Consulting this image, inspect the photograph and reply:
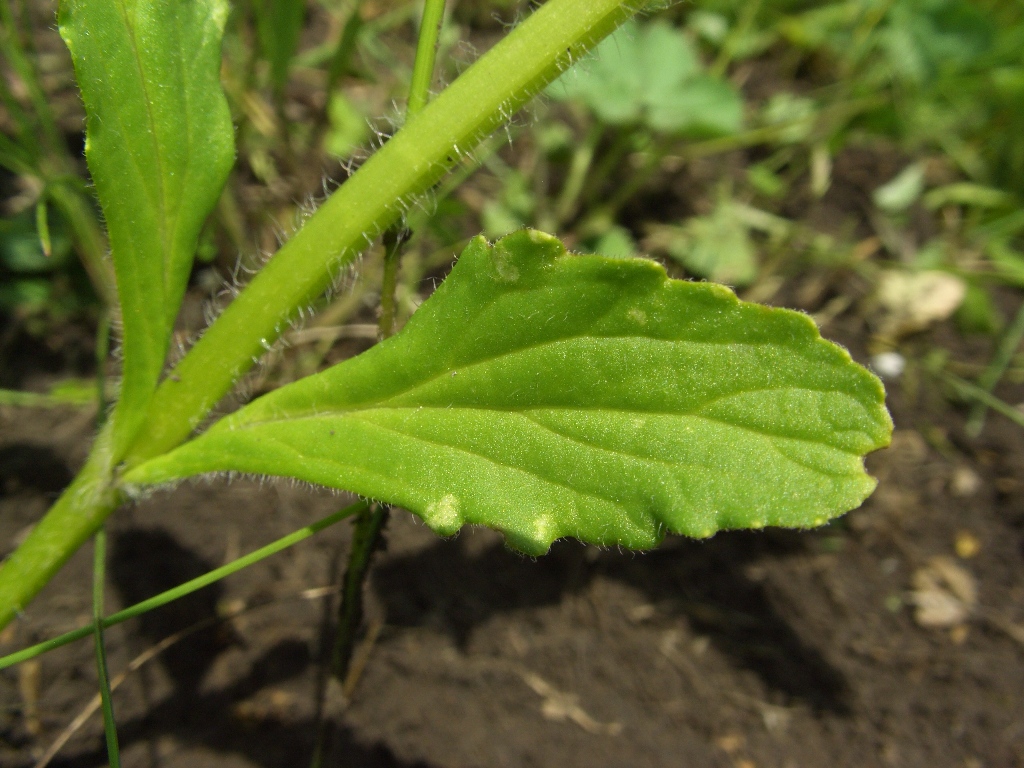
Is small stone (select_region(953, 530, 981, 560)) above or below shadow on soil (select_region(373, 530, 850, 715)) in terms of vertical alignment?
below

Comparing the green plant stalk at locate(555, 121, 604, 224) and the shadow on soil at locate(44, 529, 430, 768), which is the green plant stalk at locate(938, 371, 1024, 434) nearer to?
the green plant stalk at locate(555, 121, 604, 224)

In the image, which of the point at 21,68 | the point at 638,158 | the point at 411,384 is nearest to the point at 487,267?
the point at 411,384

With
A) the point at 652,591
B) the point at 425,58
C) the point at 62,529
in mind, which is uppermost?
the point at 425,58

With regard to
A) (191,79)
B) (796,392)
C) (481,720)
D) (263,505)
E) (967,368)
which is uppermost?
(191,79)

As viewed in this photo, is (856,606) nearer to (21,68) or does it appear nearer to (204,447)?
(204,447)

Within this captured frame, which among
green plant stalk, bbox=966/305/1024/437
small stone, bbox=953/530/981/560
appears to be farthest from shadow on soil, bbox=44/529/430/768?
green plant stalk, bbox=966/305/1024/437

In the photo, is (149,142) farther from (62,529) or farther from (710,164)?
(710,164)

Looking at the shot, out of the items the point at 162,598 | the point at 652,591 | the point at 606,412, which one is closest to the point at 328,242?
the point at 606,412
